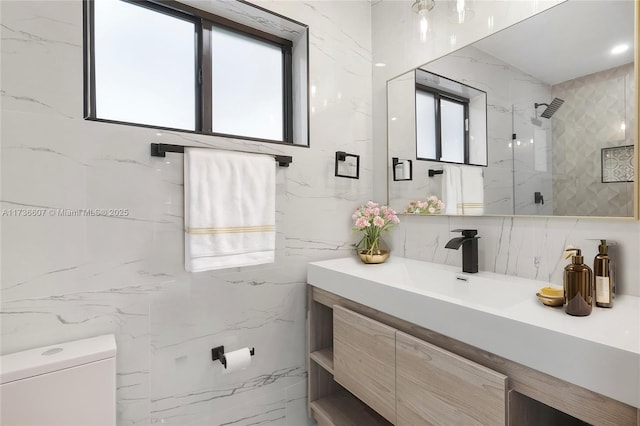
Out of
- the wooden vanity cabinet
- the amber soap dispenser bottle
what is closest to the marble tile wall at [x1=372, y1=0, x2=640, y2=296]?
the amber soap dispenser bottle

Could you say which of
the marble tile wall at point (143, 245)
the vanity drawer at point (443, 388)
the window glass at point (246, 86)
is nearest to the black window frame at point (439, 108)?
the marble tile wall at point (143, 245)

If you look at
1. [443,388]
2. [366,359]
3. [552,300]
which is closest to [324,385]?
[366,359]

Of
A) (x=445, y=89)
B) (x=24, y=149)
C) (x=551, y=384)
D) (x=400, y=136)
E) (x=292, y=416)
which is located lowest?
(x=292, y=416)

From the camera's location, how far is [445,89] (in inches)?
60.3

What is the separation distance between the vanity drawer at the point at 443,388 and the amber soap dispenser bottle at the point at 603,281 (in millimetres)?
426

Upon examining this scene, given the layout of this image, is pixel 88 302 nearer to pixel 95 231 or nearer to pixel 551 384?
pixel 95 231

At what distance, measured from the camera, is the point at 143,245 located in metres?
1.22

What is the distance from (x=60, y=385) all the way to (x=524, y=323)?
1.39m

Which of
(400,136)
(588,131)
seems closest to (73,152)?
(400,136)

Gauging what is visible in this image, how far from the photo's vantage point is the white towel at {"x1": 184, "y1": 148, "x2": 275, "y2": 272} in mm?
1265

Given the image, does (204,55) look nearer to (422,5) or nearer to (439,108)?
(422,5)

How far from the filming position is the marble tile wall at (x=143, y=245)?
3.38 feet

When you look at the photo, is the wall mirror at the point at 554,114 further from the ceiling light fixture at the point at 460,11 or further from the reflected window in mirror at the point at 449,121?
the ceiling light fixture at the point at 460,11

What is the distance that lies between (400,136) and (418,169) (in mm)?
230
